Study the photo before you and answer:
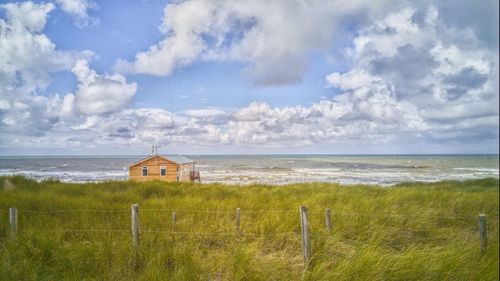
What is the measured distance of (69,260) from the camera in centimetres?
524

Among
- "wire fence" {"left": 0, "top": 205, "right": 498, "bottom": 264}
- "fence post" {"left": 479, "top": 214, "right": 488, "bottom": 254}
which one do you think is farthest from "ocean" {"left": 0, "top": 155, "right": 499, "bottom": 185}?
"fence post" {"left": 479, "top": 214, "right": 488, "bottom": 254}

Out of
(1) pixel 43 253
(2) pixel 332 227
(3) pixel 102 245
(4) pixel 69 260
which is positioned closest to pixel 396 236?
(2) pixel 332 227

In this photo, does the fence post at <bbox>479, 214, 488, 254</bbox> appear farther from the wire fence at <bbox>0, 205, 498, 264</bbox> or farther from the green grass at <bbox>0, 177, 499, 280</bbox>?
the green grass at <bbox>0, 177, 499, 280</bbox>

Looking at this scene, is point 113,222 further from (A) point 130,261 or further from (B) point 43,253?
(A) point 130,261

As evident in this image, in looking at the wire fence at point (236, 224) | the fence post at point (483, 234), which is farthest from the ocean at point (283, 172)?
the fence post at point (483, 234)

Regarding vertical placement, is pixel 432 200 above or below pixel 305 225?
below

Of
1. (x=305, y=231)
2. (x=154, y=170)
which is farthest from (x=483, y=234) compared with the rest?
(x=154, y=170)

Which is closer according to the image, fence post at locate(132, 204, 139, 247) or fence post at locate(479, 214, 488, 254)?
fence post at locate(132, 204, 139, 247)

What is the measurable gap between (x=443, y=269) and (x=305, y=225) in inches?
90.9

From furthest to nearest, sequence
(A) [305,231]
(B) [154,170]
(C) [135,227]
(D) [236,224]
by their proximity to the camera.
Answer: (B) [154,170] < (D) [236,224] < (C) [135,227] < (A) [305,231]

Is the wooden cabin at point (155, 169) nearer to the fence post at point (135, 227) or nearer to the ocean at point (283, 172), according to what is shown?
the ocean at point (283, 172)

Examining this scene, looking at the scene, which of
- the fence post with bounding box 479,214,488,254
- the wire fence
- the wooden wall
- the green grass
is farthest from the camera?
the wooden wall

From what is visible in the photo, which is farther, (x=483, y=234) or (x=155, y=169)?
(x=155, y=169)

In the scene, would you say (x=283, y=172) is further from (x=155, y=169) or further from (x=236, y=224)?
(x=236, y=224)
